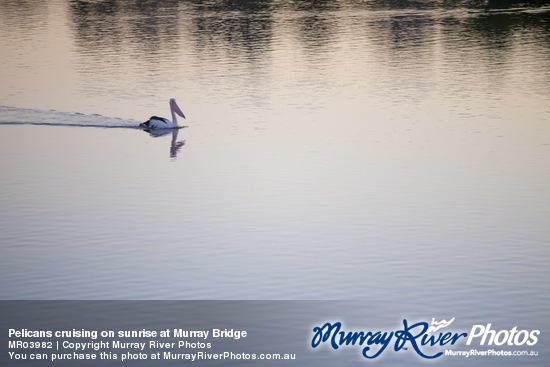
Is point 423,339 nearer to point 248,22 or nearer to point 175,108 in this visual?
point 175,108

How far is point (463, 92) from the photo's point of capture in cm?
2759

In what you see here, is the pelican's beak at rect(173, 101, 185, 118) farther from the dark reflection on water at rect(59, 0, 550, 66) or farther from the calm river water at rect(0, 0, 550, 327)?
the dark reflection on water at rect(59, 0, 550, 66)

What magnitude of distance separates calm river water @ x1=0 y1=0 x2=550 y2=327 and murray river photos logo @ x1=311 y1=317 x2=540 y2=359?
1.86 ft

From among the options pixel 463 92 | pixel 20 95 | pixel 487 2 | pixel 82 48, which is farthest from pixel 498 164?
pixel 487 2

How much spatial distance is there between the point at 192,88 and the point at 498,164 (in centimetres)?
939

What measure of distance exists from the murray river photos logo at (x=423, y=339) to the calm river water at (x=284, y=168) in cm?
57

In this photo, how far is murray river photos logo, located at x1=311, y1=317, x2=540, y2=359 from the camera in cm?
1307

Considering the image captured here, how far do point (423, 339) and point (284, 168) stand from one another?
7.55 metres

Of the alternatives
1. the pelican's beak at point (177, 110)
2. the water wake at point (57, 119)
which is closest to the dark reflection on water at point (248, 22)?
the water wake at point (57, 119)

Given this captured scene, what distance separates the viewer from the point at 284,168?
813 inches

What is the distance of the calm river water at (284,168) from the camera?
15227 millimetres

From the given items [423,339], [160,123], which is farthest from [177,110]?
[423,339]

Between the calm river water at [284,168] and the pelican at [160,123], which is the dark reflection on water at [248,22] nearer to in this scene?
the calm river water at [284,168]

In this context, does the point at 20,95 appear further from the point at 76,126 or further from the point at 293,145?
the point at 293,145
